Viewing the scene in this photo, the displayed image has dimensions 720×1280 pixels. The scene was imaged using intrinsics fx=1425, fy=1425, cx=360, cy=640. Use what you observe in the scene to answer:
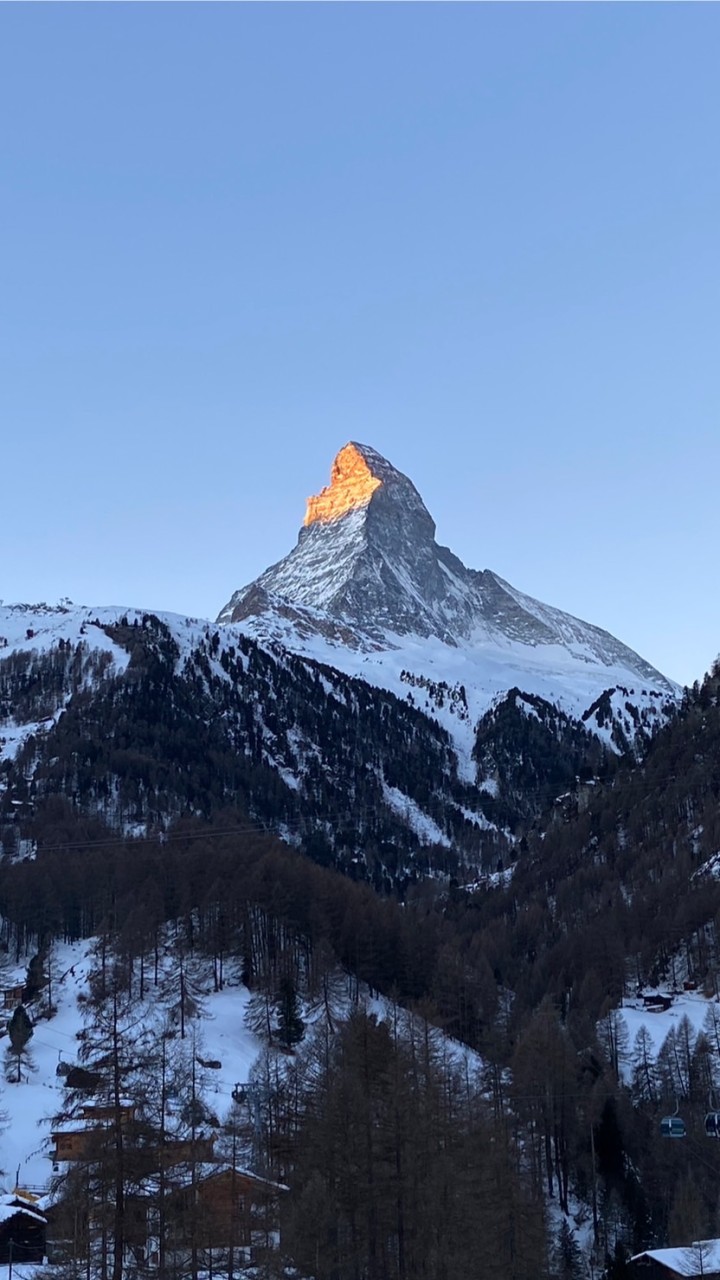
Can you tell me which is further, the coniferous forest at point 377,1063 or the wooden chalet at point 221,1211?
the coniferous forest at point 377,1063

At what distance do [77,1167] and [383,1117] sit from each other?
20181 mm

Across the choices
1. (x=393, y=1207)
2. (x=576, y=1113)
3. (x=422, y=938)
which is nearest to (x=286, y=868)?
(x=422, y=938)

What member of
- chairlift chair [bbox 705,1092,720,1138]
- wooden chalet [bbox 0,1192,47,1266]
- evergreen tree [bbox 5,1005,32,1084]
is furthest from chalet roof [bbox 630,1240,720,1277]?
evergreen tree [bbox 5,1005,32,1084]

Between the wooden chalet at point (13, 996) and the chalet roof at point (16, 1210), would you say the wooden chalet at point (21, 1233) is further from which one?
the wooden chalet at point (13, 996)

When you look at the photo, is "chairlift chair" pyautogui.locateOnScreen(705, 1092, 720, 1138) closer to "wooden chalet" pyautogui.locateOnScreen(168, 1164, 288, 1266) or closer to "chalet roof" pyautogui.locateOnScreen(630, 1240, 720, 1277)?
"chalet roof" pyautogui.locateOnScreen(630, 1240, 720, 1277)

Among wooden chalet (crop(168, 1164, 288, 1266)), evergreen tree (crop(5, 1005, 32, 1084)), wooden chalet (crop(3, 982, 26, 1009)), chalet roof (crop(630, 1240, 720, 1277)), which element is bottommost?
chalet roof (crop(630, 1240, 720, 1277))

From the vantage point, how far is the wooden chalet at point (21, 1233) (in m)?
Result: 72.7

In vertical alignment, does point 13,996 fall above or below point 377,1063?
above

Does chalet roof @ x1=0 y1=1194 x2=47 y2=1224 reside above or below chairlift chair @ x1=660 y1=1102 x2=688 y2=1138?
below

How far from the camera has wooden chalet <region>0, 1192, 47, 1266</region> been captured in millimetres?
Answer: 72688

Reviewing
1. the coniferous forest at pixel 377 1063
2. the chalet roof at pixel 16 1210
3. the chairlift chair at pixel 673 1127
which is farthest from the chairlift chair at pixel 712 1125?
the chalet roof at pixel 16 1210

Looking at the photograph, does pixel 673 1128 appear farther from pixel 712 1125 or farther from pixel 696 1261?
pixel 696 1261

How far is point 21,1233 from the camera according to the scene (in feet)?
240

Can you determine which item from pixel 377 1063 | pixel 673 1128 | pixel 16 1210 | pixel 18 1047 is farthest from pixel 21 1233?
pixel 18 1047
